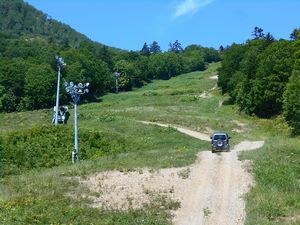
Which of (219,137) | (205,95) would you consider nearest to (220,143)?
(219,137)

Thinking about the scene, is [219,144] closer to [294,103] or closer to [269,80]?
[294,103]

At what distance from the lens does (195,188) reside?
100ft

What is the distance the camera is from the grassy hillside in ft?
82.9

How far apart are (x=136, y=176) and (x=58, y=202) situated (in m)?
6.90

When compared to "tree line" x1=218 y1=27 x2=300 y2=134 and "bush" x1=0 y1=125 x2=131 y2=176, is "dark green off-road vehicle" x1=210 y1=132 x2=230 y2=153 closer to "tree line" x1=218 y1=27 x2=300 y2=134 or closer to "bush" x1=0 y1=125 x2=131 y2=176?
"bush" x1=0 y1=125 x2=131 y2=176

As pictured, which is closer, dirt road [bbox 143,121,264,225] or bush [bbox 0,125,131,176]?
dirt road [bbox 143,121,264,225]

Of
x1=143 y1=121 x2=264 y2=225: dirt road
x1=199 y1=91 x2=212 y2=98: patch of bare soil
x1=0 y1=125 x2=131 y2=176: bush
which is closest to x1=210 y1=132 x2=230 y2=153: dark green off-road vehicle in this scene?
x1=143 y1=121 x2=264 y2=225: dirt road

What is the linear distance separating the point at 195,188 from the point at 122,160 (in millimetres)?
8341

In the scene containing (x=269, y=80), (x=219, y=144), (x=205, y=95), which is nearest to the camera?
(x=219, y=144)

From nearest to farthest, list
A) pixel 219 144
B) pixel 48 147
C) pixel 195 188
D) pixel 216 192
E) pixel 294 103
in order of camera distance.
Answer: pixel 216 192 → pixel 195 188 → pixel 219 144 → pixel 48 147 → pixel 294 103

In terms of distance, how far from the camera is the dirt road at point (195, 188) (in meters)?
26.1

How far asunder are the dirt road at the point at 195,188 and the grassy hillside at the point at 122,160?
0.80 meters

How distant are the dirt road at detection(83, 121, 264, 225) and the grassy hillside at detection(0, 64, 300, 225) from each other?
0.80m

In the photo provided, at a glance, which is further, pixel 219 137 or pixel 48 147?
pixel 48 147
